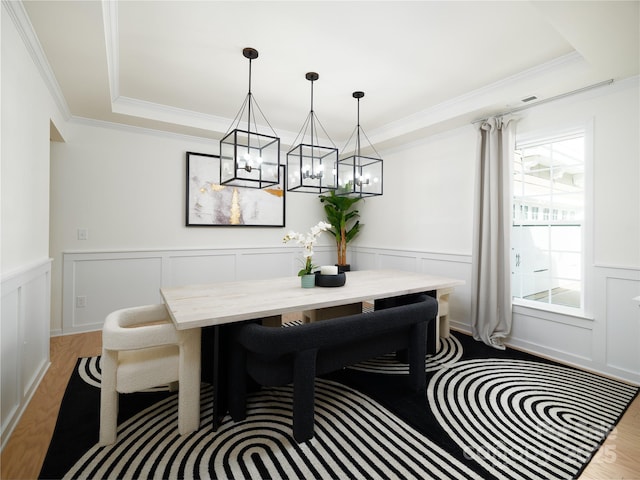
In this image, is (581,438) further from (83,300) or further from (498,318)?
(83,300)

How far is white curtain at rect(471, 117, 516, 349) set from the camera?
3.18 m

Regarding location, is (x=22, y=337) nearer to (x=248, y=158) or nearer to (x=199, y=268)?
(x=248, y=158)

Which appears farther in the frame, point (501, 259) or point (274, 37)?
point (501, 259)

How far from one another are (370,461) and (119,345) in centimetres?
141

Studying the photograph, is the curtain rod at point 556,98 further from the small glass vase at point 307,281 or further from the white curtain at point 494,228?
the small glass vase at point 307,281

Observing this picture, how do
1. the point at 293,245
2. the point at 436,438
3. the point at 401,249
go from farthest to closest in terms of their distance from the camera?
the point at 293,245
the point at 401,249
the point at 436,438

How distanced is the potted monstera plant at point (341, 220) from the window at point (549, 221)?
226cm

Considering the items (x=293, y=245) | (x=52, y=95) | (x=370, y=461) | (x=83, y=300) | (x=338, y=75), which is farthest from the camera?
(x=293, y=245)

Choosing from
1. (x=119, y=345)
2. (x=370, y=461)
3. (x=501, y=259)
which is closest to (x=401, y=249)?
(x=501, y=259)

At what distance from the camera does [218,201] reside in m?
4.23

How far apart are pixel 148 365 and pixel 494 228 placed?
321 cm

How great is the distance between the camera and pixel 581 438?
1.78m

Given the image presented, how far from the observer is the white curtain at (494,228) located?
3184mm

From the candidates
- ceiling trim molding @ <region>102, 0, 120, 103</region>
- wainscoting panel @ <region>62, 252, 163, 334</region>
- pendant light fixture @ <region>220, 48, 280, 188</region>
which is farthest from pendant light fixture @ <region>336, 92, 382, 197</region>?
wainscoting panel @ <region>62, 252, 163, 334</region>
